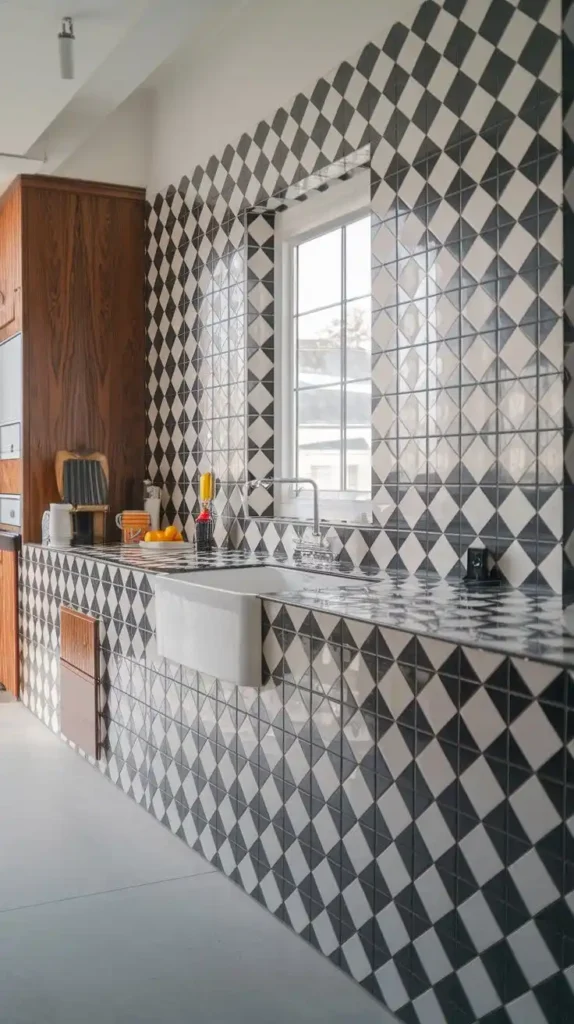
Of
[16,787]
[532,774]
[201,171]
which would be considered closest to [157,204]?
[201,171]

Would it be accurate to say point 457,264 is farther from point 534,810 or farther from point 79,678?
point 79,678

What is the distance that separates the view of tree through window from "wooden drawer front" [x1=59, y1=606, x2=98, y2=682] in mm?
1066

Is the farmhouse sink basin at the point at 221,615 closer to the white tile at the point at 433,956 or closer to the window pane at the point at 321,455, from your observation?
the window pane at the point at 321,455

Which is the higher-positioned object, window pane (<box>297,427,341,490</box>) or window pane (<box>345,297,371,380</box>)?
window pane (<box>345,297,371,380</box>)

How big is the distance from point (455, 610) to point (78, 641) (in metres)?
2.21

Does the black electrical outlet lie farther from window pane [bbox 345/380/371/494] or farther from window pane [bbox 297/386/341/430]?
window pane [bbox 297/386/341/430]

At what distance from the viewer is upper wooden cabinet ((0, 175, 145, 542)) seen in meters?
4.89

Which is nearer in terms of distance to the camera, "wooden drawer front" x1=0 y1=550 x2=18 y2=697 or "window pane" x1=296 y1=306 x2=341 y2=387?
"window pane" x1=296 y1=306 x2=341 y2=387

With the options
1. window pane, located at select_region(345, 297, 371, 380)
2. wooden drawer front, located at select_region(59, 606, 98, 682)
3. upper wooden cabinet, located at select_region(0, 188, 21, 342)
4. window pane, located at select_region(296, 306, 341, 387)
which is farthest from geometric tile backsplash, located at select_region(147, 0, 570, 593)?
upper wooden cabinet, located at select_region(0, 188, 21, 342)

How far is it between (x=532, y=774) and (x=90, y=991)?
3.85 ft

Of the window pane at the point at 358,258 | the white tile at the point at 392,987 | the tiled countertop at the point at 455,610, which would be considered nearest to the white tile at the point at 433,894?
the white tile at the point at 392,987

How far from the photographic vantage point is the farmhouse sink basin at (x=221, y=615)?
2545 millimetres

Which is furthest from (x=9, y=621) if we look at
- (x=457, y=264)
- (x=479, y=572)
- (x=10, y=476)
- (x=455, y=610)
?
(x=455, y=610)

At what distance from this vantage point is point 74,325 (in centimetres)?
498
